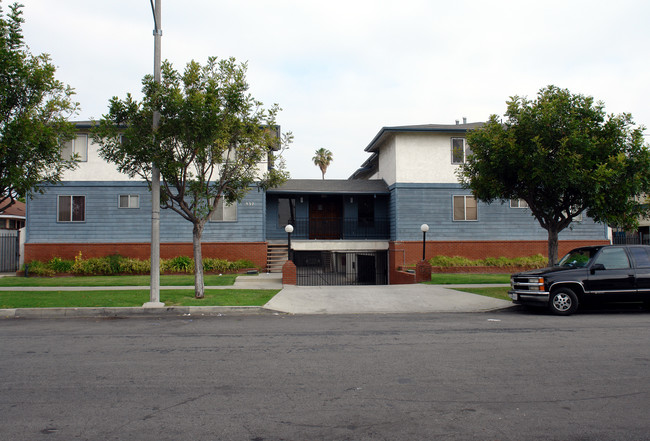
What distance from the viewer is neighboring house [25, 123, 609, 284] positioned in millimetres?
22047

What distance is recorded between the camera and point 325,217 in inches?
1027

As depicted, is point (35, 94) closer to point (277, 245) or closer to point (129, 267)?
point (129, 267)

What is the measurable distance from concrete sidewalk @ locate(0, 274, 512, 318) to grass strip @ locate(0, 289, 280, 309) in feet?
1.37

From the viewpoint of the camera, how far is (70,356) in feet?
23.7

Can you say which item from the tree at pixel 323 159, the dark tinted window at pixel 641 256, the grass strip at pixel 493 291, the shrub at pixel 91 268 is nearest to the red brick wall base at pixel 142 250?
the shrub at pixel 91 268

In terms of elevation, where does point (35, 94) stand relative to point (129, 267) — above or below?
above

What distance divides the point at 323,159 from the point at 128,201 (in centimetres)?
3415

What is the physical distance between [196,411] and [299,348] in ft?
10.1

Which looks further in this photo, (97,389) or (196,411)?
(97,389)

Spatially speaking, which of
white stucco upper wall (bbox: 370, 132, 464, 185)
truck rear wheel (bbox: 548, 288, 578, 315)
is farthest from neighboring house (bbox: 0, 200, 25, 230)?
truck rear wheel (bbox: 548, 288, 578, 315)

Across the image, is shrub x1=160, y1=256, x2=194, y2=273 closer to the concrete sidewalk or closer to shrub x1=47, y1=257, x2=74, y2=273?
shrub x1=47, y1=257, x2=74, y2=273

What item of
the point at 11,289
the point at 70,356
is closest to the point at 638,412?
the point at 70,356

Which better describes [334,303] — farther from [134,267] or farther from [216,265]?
[134,267]

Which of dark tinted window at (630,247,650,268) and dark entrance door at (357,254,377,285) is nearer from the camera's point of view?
dark tinted window at (630,247,650,268)
